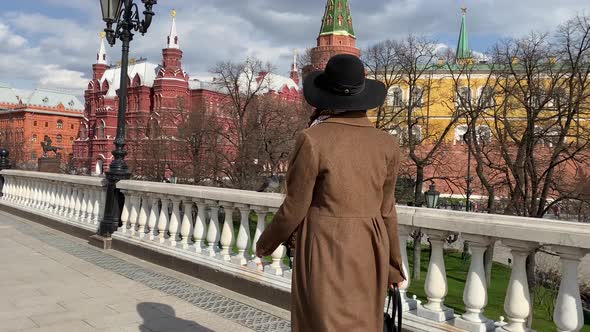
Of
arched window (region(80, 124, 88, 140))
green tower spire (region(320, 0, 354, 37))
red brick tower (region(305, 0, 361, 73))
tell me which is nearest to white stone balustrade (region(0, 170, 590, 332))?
red brick tower (region(305, 0, 361, 73))

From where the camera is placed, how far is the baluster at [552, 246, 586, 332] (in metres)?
3.06

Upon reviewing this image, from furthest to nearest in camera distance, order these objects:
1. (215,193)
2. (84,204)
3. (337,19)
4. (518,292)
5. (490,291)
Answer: (337,19), (490,291), (84,204), (215,193), (518,292)

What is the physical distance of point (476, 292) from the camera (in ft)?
11.8

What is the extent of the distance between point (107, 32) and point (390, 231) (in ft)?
28.6

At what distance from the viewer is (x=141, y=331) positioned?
4.44 m

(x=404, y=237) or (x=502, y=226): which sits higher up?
(x=502, y=226)

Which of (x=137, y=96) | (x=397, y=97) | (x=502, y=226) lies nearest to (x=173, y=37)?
(x=137, y=96)

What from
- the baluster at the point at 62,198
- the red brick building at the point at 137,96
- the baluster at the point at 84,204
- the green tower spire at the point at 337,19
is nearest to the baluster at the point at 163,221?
the baluster at the point at 84,204

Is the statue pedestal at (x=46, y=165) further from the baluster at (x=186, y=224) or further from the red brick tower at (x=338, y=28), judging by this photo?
the red brick tower at (x=338, y=28)

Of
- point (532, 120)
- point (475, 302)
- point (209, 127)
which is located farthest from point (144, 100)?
point (475, 302)

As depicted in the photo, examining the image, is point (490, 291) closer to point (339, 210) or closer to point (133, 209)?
point (133, 209)

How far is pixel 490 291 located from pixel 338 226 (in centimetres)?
1956

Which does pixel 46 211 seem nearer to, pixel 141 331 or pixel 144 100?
pixel 141 331

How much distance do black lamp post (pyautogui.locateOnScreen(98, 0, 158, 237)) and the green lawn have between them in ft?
22.2
